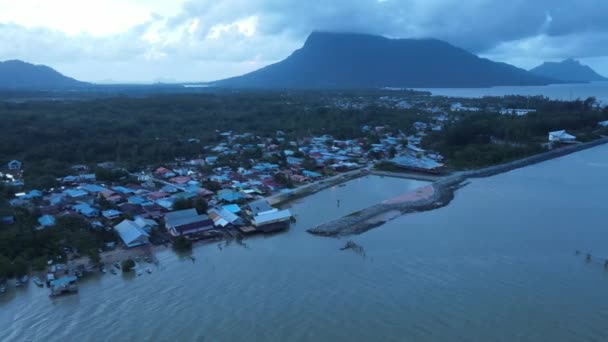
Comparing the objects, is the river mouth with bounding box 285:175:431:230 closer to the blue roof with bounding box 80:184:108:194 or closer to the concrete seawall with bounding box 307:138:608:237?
the concrete seawall with bounding box 307:138:608:237

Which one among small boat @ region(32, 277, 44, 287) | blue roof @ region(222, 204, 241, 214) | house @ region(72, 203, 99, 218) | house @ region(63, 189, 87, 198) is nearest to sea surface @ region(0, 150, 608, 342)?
small boat @ region(32, 277, 44, 287)

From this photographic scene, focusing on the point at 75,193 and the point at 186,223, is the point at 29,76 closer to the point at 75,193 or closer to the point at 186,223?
the point at 75,193

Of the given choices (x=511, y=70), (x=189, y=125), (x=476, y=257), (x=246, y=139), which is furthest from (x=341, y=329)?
(x=511, y=70)

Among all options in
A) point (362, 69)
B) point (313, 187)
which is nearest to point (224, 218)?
point (313, 187)

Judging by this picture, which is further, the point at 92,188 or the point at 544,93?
the point at 544,93

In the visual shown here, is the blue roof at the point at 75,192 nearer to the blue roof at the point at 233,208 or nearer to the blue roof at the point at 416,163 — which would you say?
the blue roof at the point at 233,208

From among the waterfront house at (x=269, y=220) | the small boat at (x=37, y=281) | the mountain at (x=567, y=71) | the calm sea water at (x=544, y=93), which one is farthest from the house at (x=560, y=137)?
the mountain at (x=567, y=71)
